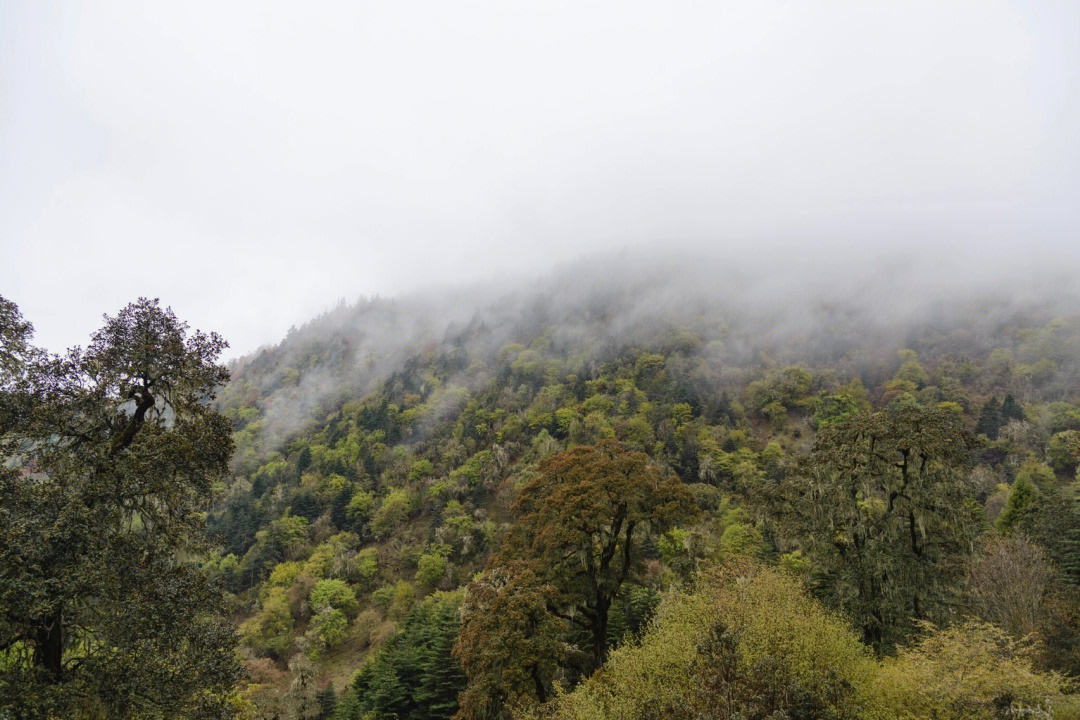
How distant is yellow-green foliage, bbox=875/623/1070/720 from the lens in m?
11.9

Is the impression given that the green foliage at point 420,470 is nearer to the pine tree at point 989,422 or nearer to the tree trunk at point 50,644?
the tree trunk at point 50,644

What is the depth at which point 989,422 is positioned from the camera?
80312 mm

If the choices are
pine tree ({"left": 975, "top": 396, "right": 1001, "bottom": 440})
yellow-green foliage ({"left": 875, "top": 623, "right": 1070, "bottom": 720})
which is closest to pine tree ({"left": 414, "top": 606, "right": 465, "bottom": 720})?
yellow-green foliage ({"left": 875, "top": 623, "right": 1070, "bottom": 720})

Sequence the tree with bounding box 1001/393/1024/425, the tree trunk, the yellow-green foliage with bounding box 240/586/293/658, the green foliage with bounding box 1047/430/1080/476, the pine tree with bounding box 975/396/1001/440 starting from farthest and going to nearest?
the tree with bounding box 1001/393/1024/425
the pine tree with bounding box 975/396/1001/440
the green foliage with bounding box 1047/430/1080/476
the yellow-green foliage with bounding box 240/586/293/658
the tree trunk

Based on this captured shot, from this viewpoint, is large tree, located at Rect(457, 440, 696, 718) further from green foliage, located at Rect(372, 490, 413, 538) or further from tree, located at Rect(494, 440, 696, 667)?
green foliage, located at Rect(372, 490, 413, 538)

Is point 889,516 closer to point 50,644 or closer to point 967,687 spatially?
point 967,687

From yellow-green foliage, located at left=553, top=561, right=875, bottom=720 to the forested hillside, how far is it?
0.11 metres

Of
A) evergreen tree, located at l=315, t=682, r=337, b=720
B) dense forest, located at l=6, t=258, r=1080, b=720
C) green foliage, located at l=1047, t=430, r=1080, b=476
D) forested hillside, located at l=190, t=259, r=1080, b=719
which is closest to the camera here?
dense forest, located at l=6, t=258, r=1080, b=720

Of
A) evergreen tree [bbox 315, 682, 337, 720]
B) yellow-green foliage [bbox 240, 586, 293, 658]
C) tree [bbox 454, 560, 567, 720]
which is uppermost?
tree [bbox 454, 560, 567, 720]

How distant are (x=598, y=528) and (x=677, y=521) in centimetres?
421

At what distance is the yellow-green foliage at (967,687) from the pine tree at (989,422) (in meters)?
87.3

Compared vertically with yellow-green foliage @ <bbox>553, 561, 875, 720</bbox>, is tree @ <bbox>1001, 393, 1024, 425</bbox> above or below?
below

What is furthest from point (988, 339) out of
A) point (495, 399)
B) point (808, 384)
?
point (495, 399)

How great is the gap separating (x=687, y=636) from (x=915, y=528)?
44.3 feet
